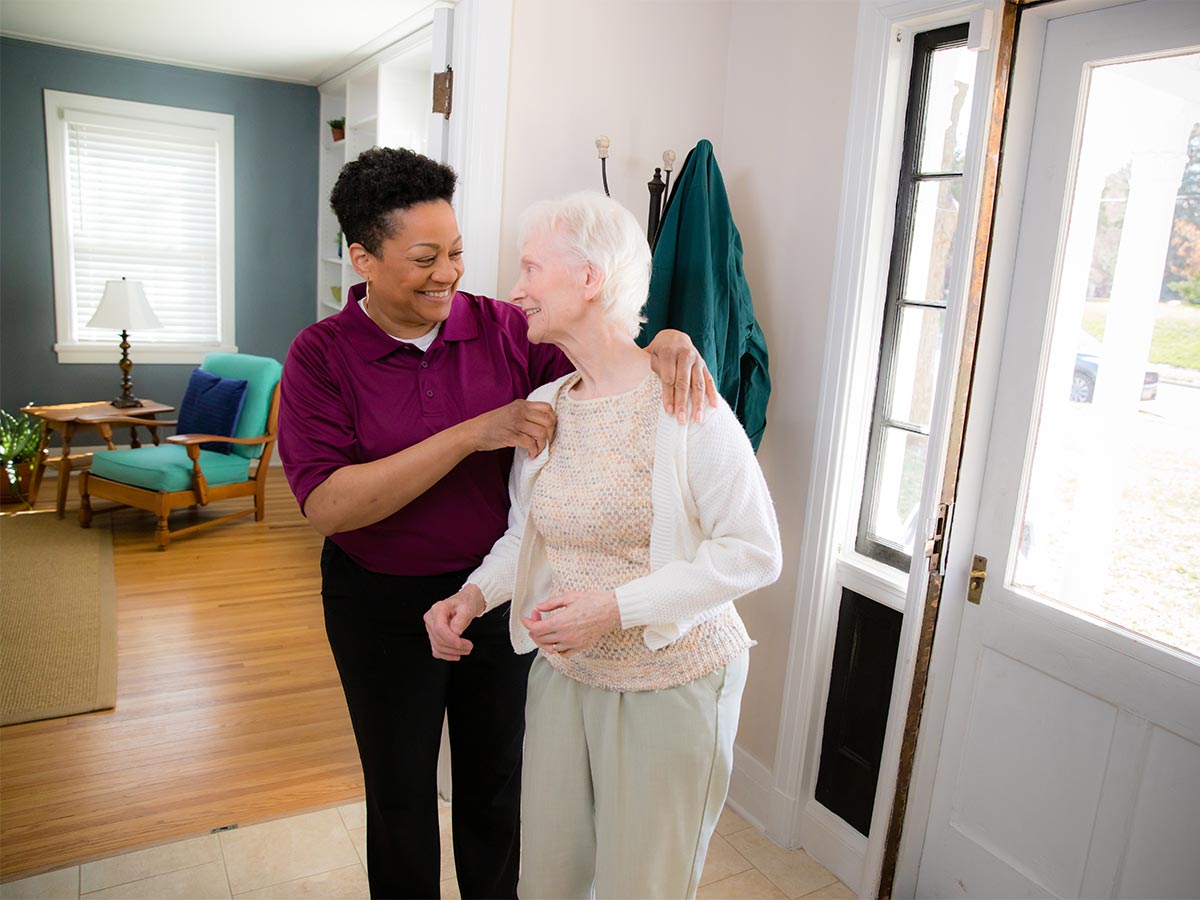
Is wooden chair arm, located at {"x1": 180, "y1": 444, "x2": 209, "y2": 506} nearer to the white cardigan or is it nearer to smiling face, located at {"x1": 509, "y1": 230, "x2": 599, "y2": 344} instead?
smiling face, located at {"x1": 509, "y1": 230, "x2": 599, "y2": 344}

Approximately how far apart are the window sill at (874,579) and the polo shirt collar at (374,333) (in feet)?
3.81

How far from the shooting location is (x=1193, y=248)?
1597mm

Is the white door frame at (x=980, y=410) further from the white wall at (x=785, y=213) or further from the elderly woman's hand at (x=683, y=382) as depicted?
the elderly woman's hand at (x=683, y=382)

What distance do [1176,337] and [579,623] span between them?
1231mm

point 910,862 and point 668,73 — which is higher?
point 668,73

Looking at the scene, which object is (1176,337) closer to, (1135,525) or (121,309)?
(1135,525)

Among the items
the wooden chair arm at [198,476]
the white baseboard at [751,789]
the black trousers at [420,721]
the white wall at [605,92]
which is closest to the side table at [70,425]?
the wooden chair arm at [198,476]

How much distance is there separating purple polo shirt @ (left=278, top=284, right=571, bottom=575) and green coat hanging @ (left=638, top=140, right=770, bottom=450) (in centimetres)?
55

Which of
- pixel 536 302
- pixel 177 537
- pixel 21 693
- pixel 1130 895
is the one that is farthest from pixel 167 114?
pixel 1130 895

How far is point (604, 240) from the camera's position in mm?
1384

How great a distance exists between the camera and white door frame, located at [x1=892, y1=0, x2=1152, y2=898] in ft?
5.90

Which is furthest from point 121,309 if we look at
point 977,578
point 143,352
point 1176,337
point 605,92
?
point 1176,337

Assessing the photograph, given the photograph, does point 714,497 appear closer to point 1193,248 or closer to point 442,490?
point 442,490

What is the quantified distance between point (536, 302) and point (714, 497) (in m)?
0.41
